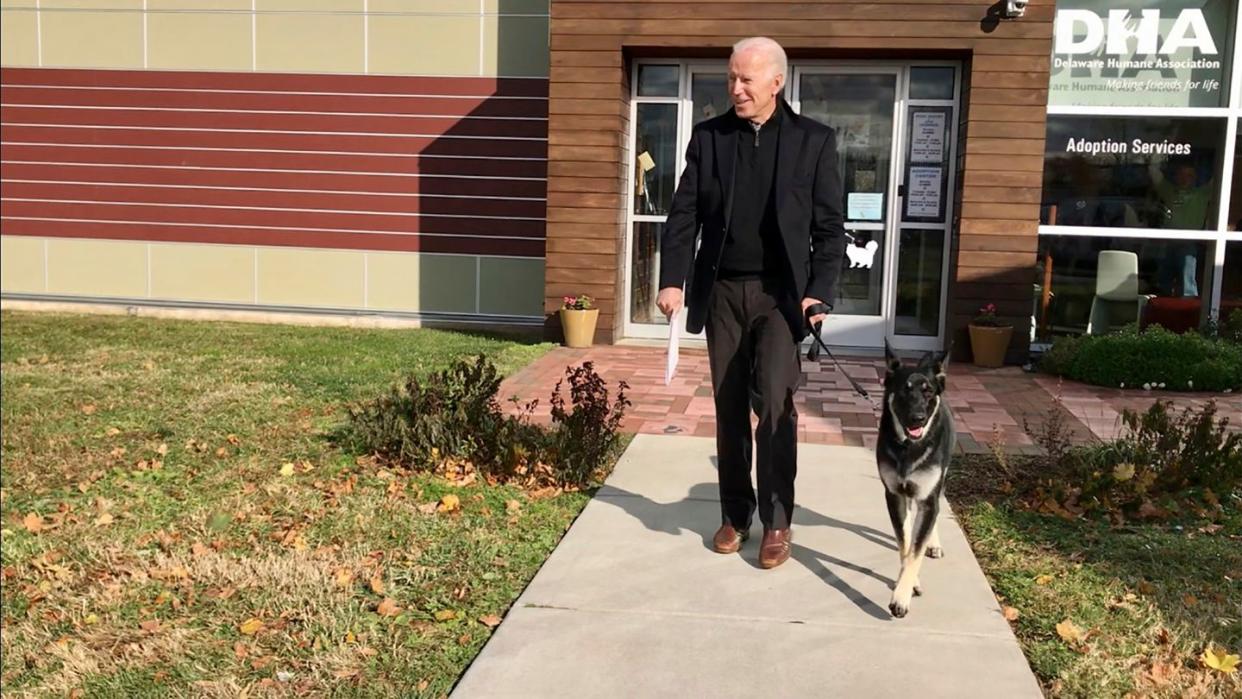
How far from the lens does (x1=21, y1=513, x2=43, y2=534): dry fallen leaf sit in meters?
4.43

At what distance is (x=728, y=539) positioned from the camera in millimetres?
4164

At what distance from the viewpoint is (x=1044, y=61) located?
29.3ft

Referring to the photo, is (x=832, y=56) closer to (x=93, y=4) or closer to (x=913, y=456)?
(x=913, y=456)

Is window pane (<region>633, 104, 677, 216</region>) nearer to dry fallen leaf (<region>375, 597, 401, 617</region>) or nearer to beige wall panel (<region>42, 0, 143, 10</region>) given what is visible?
beige wall panel (<region>42, 0, 143, 10</region>)

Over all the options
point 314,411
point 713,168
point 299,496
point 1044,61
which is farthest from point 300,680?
point 1044,61

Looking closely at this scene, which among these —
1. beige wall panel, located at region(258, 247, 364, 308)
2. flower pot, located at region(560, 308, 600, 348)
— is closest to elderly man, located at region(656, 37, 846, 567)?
flower pot, located at region(560, 308, 600, 348)

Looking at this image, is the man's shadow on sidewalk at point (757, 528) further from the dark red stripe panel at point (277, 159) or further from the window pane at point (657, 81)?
the dark red stripe panel at point (277, 159)

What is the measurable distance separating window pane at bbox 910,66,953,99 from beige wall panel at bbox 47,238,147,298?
882 centimetres

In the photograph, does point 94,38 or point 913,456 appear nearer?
point 913,456

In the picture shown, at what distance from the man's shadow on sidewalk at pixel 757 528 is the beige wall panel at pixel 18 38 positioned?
10570mm

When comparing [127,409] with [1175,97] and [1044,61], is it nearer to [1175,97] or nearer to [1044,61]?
[1044,61]

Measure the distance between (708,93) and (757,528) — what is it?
638cm

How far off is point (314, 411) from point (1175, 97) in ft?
26.5

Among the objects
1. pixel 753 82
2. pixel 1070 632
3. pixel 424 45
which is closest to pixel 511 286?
pixel 424 45
